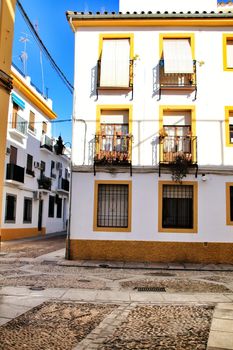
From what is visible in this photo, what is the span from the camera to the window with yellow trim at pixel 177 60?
15242mm

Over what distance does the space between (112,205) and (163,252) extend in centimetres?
254

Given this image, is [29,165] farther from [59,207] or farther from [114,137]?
[114,137]

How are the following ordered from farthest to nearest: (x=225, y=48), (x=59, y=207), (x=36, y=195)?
(x=59, y=207) < (x=36, y=195) < (x=225, y=48)

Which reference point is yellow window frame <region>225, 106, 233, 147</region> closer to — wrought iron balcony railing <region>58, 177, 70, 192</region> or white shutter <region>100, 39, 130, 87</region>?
white shutter <region>100, 39, 130, 87</region>

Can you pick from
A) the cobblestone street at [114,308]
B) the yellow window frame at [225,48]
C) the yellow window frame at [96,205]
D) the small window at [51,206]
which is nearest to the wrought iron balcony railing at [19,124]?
the small window at [51,206]

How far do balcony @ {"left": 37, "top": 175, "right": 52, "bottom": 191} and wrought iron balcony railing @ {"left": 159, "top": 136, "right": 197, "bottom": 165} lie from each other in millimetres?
16349

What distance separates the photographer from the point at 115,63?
15633 mm

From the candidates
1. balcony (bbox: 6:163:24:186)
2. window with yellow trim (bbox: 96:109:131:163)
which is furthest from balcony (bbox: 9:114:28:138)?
window with yellow trim (bbox: 96:109:131:163)

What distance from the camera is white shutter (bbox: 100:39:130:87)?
1548 cm

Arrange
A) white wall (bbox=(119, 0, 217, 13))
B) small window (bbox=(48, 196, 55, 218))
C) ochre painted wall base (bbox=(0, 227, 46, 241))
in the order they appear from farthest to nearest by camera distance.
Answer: small window (bbox=(48, 196, 55, 218)), ochre painted wall base (bbox=(0, 227, 46, 241)), white wall (bbox=(119, 0, 217, 13))

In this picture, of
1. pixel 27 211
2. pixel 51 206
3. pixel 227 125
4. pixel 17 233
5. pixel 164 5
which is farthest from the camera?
pixel 51 206

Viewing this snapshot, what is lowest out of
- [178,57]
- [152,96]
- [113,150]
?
[113,150]

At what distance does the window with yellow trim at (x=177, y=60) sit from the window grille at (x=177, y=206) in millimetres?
4012

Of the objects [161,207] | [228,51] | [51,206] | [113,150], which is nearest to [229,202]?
[161,207]
